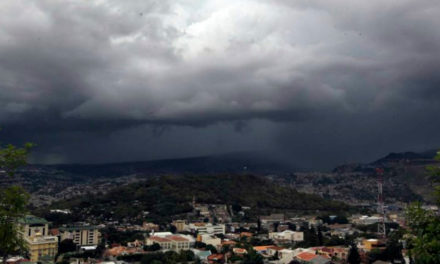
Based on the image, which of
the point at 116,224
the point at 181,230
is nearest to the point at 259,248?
the point at 181,230

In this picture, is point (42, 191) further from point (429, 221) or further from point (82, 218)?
point (429, 221)

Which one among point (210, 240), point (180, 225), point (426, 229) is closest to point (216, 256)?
point (210, 240)

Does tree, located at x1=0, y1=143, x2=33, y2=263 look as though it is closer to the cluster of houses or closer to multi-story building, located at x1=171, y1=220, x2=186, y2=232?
the cluster of houses

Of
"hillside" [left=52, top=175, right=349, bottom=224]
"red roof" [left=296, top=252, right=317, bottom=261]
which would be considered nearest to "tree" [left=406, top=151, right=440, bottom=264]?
"red roof" [left=296, top=252, right=317, bottom=261]

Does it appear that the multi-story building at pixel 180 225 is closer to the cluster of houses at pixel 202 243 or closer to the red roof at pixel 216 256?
the cluster of houses at pixel 202 243

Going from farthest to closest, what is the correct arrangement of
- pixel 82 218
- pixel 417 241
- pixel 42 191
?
pixel 42 191
pixel 82 218
pixel 417 241

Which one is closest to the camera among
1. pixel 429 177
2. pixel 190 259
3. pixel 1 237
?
pixel 1 237

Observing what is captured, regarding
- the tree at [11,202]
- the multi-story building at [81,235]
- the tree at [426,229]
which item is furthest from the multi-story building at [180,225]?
the tree at [11,202]
